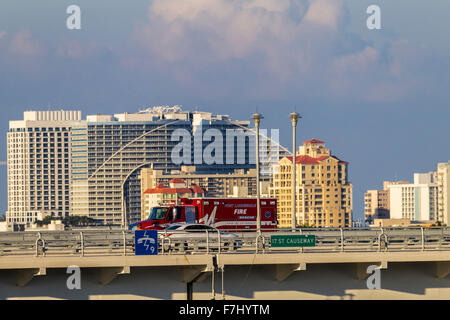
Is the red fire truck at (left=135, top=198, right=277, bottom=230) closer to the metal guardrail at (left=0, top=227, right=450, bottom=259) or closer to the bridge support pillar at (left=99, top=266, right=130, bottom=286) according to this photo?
the metal guardrail at (left=0, top=227, right=450, bottom=259)

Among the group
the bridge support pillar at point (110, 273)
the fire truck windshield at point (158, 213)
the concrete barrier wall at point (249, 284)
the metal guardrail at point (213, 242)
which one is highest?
the fire truck windshield at point (158, 213)

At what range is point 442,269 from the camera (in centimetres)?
3750

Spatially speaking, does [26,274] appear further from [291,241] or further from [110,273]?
[291,241]

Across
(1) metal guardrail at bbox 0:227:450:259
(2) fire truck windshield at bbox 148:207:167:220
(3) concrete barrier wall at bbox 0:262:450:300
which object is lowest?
(3) concrete barrier wall at bbox 0:262:450:300

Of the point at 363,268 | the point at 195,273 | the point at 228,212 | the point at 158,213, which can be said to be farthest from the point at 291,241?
the point at 228,212

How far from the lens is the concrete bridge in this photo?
34.8 metres

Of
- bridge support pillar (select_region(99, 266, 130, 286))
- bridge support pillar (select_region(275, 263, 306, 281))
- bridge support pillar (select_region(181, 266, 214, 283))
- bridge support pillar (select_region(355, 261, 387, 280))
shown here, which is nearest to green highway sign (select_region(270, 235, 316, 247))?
bridge support pillar (select_region(275, 263, 306, 281))

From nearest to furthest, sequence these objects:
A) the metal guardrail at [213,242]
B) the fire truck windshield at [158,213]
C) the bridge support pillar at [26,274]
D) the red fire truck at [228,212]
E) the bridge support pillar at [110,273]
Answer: the bridge support pillar at [26,274]
the bridge support pillar at [110,273]
the metal guardrail at [213,242]
the fire truck windshield at [158,213]
the red fire truck at [228,212]

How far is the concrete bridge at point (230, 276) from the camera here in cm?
3484

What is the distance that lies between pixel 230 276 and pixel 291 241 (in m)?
3.10

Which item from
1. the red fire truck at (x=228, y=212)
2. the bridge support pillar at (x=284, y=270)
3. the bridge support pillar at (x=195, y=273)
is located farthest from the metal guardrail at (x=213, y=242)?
the red fire truck at (x=228, y=212)

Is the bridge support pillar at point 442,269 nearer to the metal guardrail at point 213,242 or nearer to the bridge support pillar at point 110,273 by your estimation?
the metal guardrail at point 213,242
